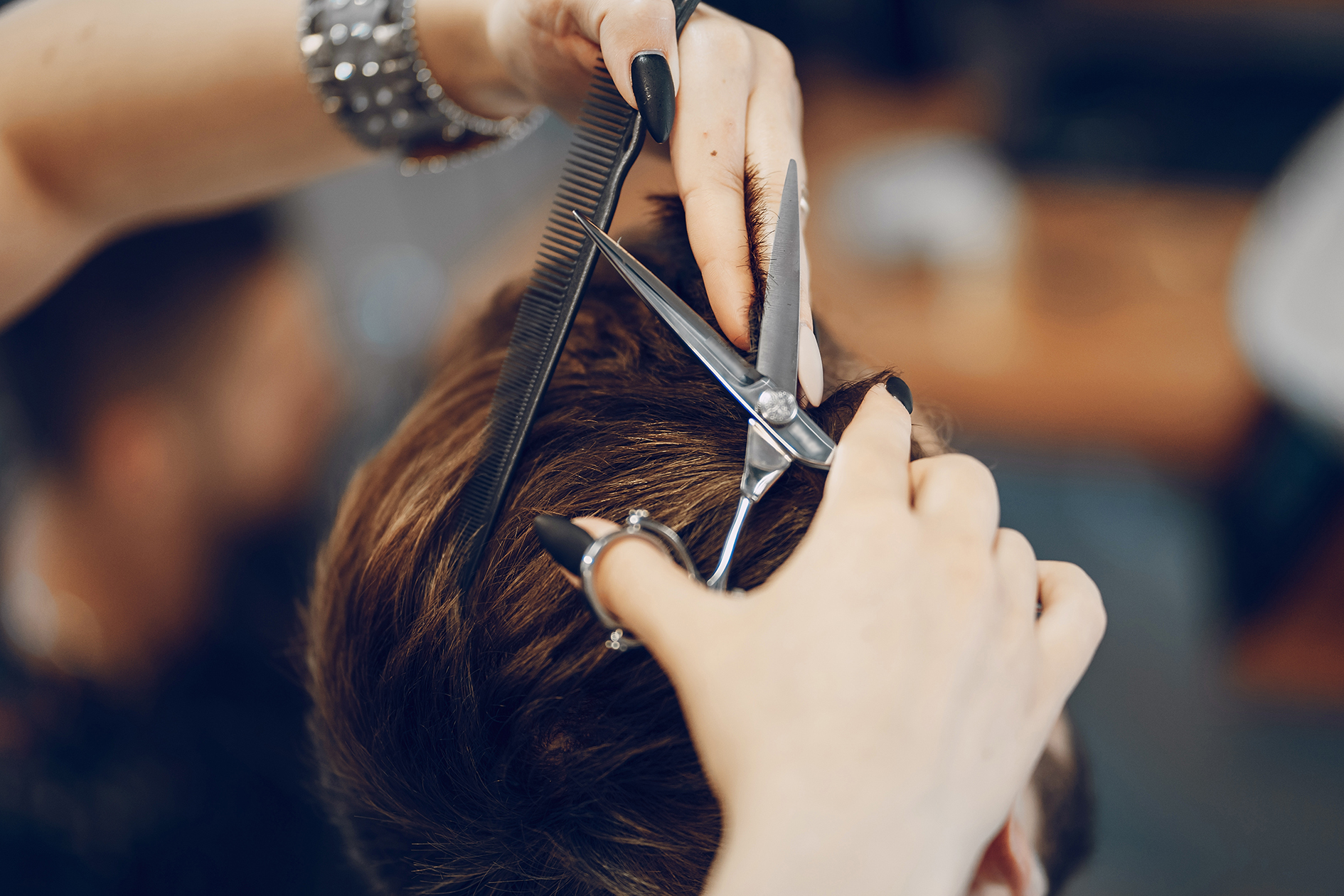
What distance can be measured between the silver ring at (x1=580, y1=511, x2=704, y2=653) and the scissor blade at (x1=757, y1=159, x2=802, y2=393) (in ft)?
0.37

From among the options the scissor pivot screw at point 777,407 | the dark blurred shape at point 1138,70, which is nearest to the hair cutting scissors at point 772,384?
the scissor pivot screw at point 777,407

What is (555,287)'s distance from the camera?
580 mm

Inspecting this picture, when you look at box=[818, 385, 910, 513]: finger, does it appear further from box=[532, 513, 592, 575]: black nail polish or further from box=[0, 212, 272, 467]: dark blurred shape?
box=[0, 212, 272, 467]: dark blurred shape

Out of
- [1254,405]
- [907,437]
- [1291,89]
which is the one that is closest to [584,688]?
[907,437]

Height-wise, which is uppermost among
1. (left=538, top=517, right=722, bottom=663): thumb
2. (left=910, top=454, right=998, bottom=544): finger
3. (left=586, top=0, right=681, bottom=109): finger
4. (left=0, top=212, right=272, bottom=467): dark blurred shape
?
(left=586, top=0, right=681, bottom=109): finger

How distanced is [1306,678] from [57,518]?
91.8 inches

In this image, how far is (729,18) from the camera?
613 mm

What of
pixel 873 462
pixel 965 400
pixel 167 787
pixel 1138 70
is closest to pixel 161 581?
pixel 167 787

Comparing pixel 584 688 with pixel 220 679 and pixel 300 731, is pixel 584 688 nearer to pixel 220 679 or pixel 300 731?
pixel 300 731

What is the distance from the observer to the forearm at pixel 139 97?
29.5 inches

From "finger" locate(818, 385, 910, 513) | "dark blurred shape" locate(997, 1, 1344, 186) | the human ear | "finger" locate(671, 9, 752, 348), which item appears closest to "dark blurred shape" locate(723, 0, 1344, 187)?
"dark blurred shape" locate(997, 1, 1344, 186)

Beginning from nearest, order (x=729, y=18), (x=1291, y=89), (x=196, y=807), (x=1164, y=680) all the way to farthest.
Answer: (x=729, y=18) → (x=196, y=807) → (x=1164, y=680) → (x=1291, y=89)

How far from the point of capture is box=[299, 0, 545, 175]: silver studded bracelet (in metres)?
0.71

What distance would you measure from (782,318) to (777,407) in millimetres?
55
